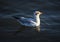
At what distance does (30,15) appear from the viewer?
746 inches

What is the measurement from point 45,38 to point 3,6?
547 centimetres

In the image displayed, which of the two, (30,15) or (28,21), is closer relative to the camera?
(28,21)

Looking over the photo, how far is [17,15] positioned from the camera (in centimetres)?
1892

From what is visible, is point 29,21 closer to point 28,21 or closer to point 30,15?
point 28,21

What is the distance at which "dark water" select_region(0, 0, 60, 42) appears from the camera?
16258 millimetres

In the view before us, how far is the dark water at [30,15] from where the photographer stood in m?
16.3

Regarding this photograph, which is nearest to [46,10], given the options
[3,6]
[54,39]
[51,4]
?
[51,4]

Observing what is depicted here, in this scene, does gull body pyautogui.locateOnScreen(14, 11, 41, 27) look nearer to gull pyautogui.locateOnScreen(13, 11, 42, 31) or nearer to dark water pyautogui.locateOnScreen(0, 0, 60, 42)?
gull pyautogui.locateOnScreen(13, 11, 42, 31)

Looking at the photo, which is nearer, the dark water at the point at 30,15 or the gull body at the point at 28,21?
the dark water at the point at 30,15

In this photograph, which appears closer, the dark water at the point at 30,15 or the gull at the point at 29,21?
the dark water at the point at 30,15

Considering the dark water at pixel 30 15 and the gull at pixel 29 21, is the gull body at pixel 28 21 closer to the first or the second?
the gull at pixel 29 21

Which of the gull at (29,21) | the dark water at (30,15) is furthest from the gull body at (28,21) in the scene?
the dark water at (30,15)

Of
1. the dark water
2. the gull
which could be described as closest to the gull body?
the gull

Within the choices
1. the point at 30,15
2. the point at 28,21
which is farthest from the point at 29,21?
the point at 30,15
